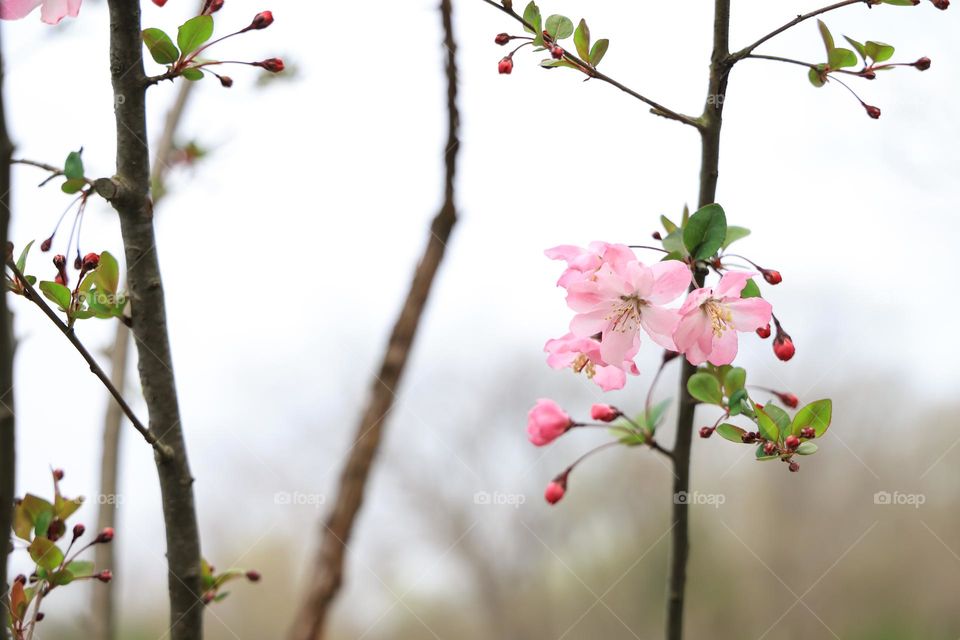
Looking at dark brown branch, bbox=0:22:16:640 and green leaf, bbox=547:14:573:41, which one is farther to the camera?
green leaf, bbox=547:14:573:41

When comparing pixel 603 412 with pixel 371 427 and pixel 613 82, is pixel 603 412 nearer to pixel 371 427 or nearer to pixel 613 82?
pixel 613 82

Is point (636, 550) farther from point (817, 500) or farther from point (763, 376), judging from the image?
point (763, 376)

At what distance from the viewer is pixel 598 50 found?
55 cm

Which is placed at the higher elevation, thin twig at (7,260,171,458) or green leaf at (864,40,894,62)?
green leaf at (864,40,894,62)

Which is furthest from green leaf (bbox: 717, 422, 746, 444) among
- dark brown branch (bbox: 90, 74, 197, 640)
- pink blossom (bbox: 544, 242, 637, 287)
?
dark brown branch (bbox: 90, 74, 197, 640)

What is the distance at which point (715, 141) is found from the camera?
512 millimetres

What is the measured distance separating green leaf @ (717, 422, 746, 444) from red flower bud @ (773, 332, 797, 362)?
0.20 ft

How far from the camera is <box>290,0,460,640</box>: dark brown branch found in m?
1.00

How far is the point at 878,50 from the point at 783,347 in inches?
8.8

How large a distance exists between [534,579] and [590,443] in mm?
658

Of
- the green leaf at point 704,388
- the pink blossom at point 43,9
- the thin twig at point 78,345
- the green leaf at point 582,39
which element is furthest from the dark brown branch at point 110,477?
the green leaf at point 704,388
